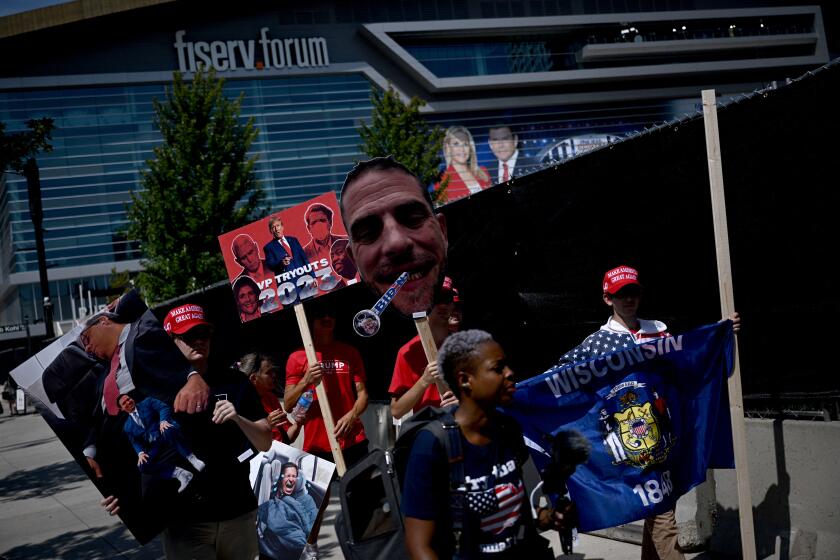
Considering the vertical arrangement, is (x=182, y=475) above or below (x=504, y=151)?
below

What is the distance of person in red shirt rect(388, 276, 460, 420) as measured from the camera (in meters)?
4.96

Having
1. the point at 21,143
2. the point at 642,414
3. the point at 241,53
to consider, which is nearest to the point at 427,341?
the point at 642,414

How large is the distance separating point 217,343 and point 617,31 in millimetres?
59681

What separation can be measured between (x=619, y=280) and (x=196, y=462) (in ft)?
8.69

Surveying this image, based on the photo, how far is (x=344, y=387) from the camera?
6.12 meters

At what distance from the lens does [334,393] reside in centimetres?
609

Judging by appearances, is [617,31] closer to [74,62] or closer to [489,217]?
[74,62]

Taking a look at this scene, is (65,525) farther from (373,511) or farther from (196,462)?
(373,511)

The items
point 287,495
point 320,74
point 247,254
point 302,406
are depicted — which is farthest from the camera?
point 320,74

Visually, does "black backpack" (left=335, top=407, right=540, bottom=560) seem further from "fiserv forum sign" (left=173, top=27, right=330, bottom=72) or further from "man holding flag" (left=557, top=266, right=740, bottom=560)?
"fiserv forum sign" (left=173, top=27, right=330, bottom=72)

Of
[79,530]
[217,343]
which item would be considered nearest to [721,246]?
[217,343]

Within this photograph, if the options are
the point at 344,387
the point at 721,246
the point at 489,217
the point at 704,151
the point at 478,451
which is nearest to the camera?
the point at 478,451

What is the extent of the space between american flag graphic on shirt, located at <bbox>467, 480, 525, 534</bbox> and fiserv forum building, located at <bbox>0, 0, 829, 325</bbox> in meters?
48.6

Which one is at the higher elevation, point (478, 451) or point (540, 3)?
point (540, 3)
